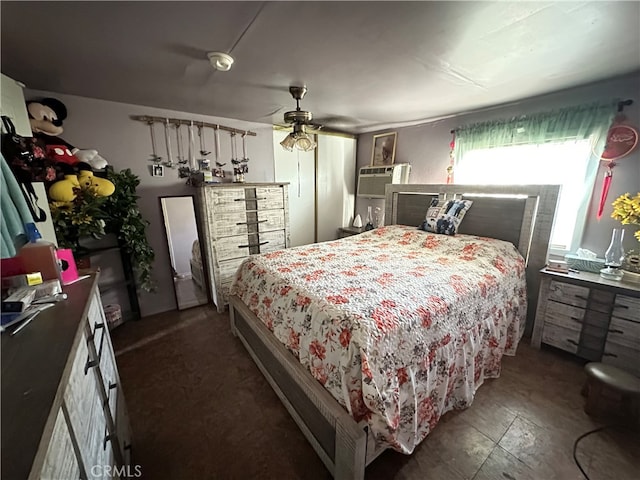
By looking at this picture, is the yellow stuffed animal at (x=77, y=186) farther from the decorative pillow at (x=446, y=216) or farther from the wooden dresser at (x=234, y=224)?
the decorative pillow at (x=446, y=216)

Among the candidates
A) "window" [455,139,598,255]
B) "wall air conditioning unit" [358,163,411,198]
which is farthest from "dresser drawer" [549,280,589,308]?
"wall air conditioning unit" [358,163,411,198]

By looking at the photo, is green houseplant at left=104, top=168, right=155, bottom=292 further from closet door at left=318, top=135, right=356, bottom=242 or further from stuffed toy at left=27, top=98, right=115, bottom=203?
closet door at left=318, top=135, right=356, bottom=242

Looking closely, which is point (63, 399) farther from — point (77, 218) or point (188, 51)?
point (77, 218)

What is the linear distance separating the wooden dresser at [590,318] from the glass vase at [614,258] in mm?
71

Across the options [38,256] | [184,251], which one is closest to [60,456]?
[38,256]

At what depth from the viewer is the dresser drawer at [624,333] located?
1729 mm

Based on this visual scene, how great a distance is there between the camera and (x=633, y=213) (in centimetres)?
179

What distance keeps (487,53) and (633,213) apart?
1539 millimetres

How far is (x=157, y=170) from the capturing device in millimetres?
2701

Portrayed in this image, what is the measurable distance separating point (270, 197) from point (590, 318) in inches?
122

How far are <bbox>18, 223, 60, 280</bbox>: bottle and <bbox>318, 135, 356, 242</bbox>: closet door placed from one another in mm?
3188

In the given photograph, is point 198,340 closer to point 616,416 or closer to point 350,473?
point 350,473

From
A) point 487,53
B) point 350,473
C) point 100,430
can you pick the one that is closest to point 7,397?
point 100,430

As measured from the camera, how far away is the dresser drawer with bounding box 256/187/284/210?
3084mm
